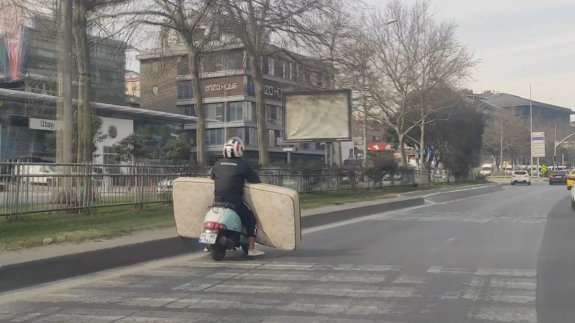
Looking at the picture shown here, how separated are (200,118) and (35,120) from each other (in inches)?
1322

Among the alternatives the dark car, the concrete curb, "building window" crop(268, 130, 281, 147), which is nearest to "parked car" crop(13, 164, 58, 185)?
the concrete curb

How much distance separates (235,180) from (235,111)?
65.3 m

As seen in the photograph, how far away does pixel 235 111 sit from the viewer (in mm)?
73812

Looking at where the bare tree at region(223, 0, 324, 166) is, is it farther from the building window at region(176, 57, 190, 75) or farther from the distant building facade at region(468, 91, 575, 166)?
the distant building facade at region(468, 91, 575, 166)

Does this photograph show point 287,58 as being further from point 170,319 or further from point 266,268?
point 170,319

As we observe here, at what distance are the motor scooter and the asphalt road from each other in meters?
0.36

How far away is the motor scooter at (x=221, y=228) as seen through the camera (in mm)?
8930

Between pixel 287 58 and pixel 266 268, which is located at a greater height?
pixel 287 58

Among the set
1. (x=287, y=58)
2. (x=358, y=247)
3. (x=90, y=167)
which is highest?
(x=287, y=58)

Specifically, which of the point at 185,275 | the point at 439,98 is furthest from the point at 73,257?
the point at 439,98

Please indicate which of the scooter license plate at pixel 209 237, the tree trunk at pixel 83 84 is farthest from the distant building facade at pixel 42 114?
the scooter license plate at pixel 209 237

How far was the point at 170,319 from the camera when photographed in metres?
5.93

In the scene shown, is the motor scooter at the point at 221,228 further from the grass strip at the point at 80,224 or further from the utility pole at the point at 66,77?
the utility pole at the point at 66,77

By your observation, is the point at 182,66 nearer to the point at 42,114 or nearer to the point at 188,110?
the point at 42,114
